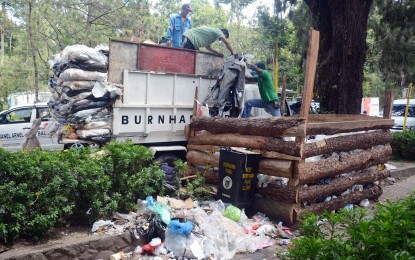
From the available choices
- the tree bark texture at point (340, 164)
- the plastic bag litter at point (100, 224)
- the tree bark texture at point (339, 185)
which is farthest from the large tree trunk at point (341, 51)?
the plastic bag litter at point (100, 224)

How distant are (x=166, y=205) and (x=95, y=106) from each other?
8.18 feet

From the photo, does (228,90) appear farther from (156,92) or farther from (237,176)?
(237,176)

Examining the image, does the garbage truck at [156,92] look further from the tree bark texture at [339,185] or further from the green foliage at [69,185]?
the tree bark texture at [339,185]

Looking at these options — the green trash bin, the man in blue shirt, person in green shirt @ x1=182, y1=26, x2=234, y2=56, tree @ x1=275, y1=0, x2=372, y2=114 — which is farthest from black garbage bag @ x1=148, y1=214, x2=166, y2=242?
tree @ x1=275, y1=0, x2=372, y2=114

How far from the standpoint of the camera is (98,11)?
16.3 meters

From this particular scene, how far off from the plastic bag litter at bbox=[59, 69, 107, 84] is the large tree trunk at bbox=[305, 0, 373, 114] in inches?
225

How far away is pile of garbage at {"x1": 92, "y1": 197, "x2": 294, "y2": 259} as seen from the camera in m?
4.59

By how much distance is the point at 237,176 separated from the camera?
19.0 feet

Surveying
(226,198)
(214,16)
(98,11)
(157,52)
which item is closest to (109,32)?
(98,11)

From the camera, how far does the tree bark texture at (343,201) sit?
604 centimetres

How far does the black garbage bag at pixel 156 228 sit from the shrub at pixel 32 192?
3.17 feet

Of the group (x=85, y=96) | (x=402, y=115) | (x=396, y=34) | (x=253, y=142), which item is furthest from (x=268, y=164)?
(x=402, y=115)

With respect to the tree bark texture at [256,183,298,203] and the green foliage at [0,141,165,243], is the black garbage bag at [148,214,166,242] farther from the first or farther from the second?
the tree bark texture at [256,183,298,203]

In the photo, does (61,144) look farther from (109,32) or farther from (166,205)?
(109,32)
